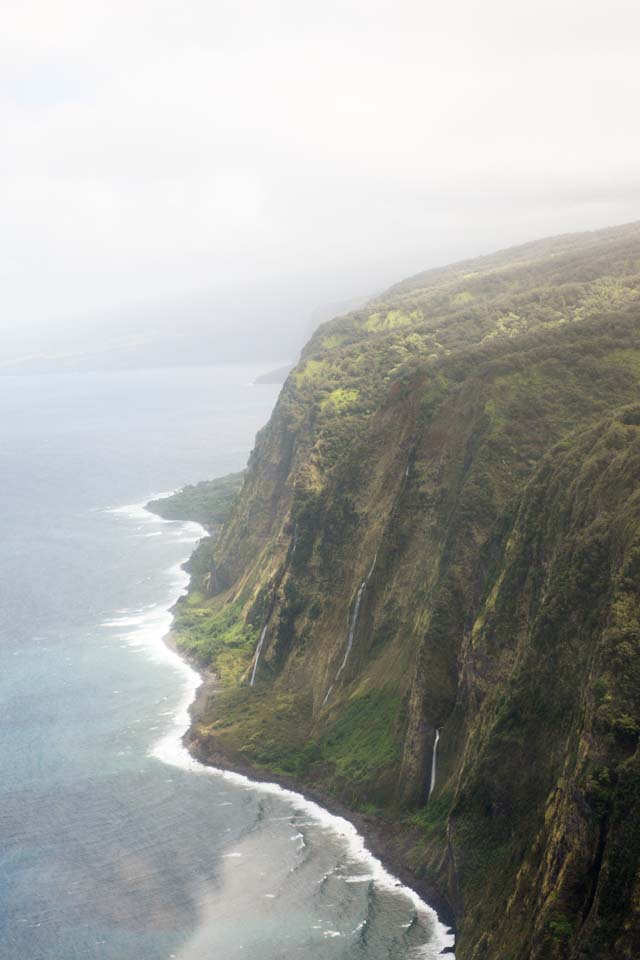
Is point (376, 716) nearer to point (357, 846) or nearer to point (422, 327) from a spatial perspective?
point (357, 846)

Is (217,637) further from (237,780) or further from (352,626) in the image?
(237,780)

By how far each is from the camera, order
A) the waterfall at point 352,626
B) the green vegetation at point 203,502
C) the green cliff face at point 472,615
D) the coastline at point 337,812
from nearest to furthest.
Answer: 1. the green cliff face at point 472,615
2. the coastline at point 337,812
3. the waterfall at point 352,626
4. the green vegetation at point 203,502

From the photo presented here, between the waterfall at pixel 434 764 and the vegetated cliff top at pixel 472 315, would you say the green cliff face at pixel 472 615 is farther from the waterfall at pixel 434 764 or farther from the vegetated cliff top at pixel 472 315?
A: the vegetated cliff top at pixel 472 315

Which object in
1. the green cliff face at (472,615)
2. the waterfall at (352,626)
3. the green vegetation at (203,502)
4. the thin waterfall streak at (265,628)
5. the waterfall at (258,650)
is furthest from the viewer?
the green vegetation at (203,502)

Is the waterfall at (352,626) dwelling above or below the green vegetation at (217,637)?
above

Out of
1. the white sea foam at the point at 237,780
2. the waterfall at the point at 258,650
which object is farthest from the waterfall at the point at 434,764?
the waterfall at the point at 258,650

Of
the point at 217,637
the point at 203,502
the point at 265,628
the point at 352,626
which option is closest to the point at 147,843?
the point at 352,626

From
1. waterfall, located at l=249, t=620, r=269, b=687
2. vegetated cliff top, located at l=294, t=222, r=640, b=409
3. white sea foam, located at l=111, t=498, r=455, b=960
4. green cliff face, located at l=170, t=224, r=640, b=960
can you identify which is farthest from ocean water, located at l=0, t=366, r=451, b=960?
vegetated cliff top, located at l=294, t=222, r=640, b=409

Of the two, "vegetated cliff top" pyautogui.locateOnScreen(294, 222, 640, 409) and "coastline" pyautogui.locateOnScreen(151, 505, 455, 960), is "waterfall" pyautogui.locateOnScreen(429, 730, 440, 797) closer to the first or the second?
"coastline" pyautogui.locateOnScreen(151, 505, 455, 960)
